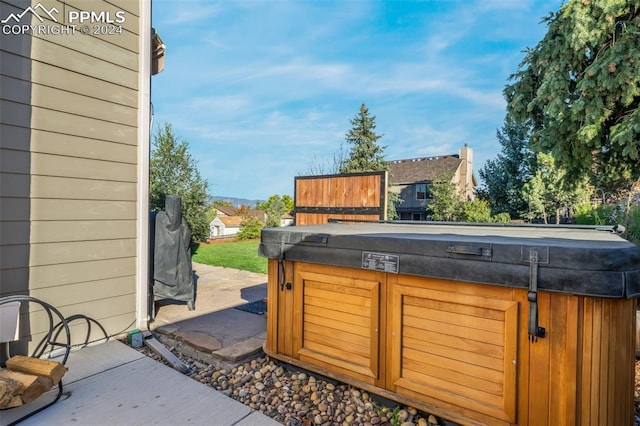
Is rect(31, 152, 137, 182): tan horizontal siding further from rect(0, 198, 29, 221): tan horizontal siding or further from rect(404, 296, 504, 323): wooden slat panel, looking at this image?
rect(404, 296, 504, 323): wooden slat panel

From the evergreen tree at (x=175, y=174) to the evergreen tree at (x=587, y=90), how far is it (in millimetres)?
8514

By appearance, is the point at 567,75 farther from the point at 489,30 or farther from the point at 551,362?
the point at 551,362

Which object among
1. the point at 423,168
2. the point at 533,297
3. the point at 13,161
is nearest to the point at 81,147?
the point at 13,161

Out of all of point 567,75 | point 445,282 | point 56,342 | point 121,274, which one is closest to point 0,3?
point 121,274

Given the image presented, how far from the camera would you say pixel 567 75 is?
6.55 meters

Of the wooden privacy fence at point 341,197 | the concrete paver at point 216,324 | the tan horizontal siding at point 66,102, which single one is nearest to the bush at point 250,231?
the wooden privacy fence at point 341,197

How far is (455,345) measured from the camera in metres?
1.68

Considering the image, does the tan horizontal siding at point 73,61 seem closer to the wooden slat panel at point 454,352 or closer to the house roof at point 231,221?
the wooden slat panel at point 454,352

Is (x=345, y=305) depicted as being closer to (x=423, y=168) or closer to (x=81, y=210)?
(x=81, y=210)

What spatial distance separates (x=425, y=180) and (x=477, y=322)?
65.6ft

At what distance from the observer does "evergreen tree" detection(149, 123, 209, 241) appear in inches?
340

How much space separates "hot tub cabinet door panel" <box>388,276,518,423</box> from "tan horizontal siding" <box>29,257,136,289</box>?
2.62 meters

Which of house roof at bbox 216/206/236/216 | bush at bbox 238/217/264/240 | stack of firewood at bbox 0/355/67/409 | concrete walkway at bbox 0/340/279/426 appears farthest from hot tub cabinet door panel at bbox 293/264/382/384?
house roof at bbox 216/206/236/216

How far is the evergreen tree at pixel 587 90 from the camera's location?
5.71 m
